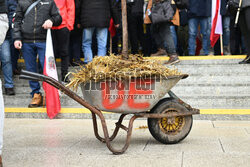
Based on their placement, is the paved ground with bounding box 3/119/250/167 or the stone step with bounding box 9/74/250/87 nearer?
the paved ground with bounding box 3/119/250/167

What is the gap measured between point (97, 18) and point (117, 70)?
3717mm

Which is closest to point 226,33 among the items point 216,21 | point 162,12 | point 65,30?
point 216,21

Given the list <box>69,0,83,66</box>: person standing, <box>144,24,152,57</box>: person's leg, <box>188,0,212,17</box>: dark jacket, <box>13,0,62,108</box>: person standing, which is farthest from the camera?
<box>144,24,152,57</box>: person's leg

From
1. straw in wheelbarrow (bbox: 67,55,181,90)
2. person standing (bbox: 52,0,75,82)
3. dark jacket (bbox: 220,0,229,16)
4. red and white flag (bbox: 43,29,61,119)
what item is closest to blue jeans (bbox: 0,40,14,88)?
person standing (bbox: 52,0,75,82)

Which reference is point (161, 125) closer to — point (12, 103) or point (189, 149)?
point (189, 149)

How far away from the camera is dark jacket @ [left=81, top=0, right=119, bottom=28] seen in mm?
7634

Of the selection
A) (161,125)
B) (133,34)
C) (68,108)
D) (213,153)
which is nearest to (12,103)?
(68,108)

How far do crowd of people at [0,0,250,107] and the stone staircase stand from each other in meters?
0.31

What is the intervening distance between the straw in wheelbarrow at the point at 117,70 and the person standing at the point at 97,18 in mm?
3441

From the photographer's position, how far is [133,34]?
901 cm

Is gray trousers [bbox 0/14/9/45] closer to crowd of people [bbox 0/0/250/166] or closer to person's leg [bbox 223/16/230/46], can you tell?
crowd of people [bbox 0/0/250/166]

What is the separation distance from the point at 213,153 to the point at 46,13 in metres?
3.92

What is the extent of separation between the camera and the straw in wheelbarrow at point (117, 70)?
4031 mm

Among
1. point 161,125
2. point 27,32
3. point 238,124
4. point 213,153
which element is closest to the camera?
point 213,153
